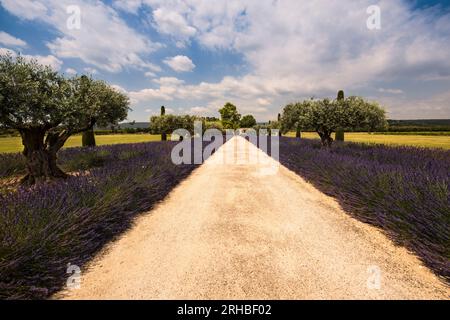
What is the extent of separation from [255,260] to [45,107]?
254 inches

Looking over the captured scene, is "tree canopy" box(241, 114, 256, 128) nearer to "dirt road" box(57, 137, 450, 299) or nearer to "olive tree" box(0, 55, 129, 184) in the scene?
"olive tree" box(0, 55, 129, 184)

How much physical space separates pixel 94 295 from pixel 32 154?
660 cm

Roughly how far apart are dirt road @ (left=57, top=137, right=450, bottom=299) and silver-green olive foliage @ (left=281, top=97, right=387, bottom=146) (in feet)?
32.8

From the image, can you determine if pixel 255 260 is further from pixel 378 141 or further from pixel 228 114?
pixel 228 114

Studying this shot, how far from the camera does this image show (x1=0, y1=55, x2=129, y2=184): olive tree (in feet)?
17.8

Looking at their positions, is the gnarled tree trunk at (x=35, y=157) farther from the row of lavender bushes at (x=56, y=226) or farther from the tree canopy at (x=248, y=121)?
the tree canopy at (x=248, y=121)

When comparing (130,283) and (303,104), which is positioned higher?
(303,104)

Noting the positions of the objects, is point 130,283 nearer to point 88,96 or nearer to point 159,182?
point 159,182

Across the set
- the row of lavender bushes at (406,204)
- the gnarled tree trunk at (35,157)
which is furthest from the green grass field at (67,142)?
the row of lavender bushes at (406,204)

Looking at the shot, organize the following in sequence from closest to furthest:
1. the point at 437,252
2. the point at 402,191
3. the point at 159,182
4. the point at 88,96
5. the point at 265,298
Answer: the point at 265,298 < the point at 437,252 < the point at 402,191 < the point at 159,182 < the point at 88,96

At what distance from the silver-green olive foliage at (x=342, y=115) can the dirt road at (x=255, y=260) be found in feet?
32.8

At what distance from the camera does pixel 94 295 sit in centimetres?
239

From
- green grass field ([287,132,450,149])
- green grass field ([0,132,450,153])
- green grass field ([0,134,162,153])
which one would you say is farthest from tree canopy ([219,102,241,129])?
green grass field ([287,132,450,149])
